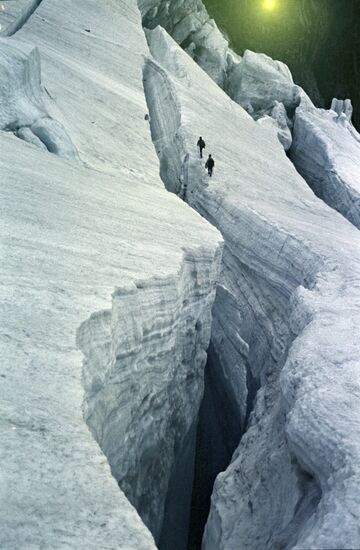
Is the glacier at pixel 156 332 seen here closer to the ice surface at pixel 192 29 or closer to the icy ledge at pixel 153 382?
the icy ledge at pixel 153 382

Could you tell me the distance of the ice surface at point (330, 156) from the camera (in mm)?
23188

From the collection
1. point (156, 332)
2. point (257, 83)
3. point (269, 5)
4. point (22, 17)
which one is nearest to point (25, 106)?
point (156, 332)

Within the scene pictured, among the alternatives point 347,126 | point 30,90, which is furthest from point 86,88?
point 347,126

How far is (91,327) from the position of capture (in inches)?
210

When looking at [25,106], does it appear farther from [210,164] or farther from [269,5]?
[269,5]

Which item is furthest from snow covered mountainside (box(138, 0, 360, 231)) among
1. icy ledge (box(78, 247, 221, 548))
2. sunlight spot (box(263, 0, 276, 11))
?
icy ledge (box(78, 247, 221, 548))

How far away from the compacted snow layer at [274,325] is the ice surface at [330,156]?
2.87 meters

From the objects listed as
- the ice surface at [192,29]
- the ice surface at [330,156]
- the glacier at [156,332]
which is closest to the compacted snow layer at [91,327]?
the glacier at [156,332]

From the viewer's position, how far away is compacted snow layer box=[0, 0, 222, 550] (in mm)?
3516

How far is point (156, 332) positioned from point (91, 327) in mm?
2167

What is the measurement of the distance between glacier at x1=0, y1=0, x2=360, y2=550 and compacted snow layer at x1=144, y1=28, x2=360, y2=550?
4 cm

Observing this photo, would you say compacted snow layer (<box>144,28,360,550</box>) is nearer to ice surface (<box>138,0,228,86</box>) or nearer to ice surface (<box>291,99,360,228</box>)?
ice surface (<box>291,99,360,228</box>)

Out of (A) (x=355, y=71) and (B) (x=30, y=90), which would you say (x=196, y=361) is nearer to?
(B) (x=30, y=90)

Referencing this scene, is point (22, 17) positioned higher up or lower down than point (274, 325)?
higher up
